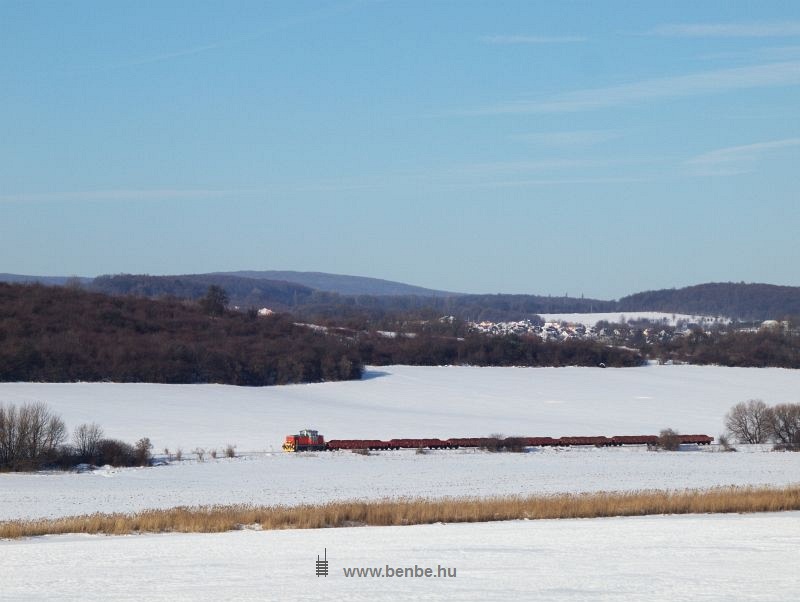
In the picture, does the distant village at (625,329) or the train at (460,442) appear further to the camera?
the distant village at (625,329)

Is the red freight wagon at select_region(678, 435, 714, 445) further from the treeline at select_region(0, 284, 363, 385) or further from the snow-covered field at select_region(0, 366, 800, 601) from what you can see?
the treeline at select_region(0, 284, 363, 385)

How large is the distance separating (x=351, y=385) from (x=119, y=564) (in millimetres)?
50768

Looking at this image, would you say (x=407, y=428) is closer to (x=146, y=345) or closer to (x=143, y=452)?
(x=143, y=452)

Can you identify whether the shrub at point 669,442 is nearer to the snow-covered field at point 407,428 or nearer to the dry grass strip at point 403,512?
the snow-covered field at point 407,428

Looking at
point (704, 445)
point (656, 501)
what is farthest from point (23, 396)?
point (656, 501)

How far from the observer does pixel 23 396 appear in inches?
1918

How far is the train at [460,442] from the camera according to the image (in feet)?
123

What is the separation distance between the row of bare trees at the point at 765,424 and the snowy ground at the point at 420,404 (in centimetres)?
130

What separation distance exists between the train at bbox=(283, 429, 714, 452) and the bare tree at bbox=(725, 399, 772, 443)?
10.0 ft

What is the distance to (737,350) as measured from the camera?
87.1 metres

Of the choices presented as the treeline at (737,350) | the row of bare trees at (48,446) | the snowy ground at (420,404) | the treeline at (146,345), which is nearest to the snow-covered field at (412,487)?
the snowy ground at (420,404)

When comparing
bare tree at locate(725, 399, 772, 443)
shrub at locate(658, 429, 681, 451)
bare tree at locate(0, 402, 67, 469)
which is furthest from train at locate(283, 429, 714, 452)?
bare tree at locate(0, 402, 67, 469)

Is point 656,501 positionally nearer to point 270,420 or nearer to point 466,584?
point 466,584

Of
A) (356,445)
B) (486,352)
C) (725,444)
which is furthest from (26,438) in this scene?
(486,352)
